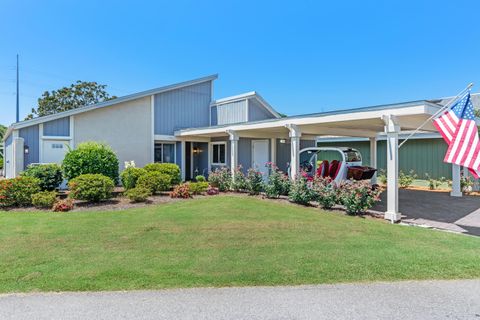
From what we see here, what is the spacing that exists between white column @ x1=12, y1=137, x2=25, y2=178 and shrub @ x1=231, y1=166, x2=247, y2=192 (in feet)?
27.2

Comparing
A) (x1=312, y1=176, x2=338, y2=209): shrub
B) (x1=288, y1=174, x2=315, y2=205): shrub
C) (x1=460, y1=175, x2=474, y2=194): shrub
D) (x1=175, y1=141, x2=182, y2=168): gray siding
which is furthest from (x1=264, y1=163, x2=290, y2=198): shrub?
(x1=460, y1=175, x2=474, y2=194): shrub

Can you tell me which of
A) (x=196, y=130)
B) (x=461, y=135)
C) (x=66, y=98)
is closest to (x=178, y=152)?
(x=196, y=130)

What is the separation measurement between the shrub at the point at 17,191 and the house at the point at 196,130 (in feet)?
8.80

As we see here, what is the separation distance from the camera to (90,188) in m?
9.13

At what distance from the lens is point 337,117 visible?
907cm

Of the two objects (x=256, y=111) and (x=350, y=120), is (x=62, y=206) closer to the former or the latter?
(x=350, y=120)

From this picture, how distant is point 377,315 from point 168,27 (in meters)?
16.6

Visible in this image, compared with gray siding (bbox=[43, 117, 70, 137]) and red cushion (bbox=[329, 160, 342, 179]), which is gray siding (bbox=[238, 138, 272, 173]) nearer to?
red cushion (bbox=[329, 160, 342, 179])

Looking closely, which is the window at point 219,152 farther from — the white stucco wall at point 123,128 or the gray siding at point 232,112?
the white stucco wall at point 123,128

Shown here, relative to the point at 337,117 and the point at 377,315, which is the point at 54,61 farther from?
the point at 377,315

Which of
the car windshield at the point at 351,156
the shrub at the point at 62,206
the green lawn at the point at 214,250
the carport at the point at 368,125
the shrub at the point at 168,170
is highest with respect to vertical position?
the carport at the point at 368,125

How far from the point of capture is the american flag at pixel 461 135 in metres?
6.25

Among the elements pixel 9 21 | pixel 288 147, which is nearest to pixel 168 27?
pixel 9 21

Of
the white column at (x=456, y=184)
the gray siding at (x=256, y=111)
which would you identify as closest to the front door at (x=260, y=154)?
the gray siding at (x=256, y=111)
